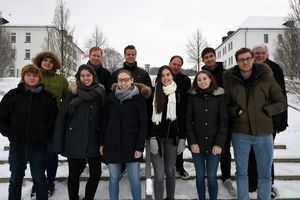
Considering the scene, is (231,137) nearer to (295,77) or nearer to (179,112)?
(179,112)

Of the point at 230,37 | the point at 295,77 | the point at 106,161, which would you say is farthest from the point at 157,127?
the point at 230,37

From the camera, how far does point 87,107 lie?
13.5ft

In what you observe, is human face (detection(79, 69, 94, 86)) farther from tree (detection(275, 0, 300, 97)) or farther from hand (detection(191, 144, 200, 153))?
tree (detection(275, 0, 300, 97))

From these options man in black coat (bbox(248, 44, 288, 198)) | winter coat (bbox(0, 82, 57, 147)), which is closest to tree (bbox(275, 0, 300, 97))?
man in black coat (bbox(248, 44, 288, 198))

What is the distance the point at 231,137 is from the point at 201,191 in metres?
0.92

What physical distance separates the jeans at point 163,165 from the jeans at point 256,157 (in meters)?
0.91

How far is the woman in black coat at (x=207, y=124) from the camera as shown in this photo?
4094 millimetres

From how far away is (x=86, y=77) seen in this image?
13.5ft

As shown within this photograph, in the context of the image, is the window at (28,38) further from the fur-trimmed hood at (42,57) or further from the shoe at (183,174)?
the shoe at (183,174)

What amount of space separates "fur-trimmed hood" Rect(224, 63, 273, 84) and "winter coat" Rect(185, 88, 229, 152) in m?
0.20

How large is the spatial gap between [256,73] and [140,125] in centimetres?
176

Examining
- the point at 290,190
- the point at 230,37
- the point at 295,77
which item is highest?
the point at 230,37

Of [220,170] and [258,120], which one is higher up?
[258,120]

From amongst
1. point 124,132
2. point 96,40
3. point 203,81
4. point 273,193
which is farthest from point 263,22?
point 124,132
